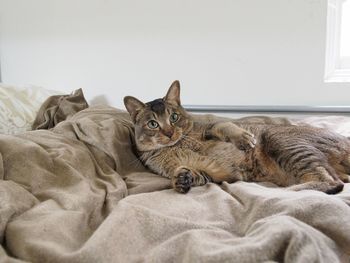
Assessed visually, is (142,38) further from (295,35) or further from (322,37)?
(322,37)

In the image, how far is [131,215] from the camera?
91 centimetres

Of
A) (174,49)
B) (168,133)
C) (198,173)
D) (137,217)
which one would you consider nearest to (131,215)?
(137,217)

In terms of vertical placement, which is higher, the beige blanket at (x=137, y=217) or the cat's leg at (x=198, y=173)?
the beige blanket at (x=137, y=217)

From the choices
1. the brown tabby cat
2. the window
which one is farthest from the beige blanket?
the window

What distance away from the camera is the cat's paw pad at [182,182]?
1246 millimetres

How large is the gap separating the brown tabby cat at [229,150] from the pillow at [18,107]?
2.17 feet

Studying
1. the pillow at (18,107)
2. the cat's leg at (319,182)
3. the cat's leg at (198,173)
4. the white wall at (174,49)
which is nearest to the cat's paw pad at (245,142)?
the cat's leg at (198,173)

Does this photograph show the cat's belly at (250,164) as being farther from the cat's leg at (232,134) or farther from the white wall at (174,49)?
the white wall at (174,49)

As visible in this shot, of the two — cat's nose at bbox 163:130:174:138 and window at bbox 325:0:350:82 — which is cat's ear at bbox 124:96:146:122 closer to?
cat's nose at bbox 163:130:174:138

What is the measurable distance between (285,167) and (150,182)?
1.81 ft

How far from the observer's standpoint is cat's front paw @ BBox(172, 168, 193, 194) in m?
1.25

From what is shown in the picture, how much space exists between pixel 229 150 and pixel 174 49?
0.89 meters

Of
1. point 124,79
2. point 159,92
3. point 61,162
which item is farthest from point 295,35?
point 61,162

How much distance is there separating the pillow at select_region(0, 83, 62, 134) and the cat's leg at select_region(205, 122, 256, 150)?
102 centimetres
